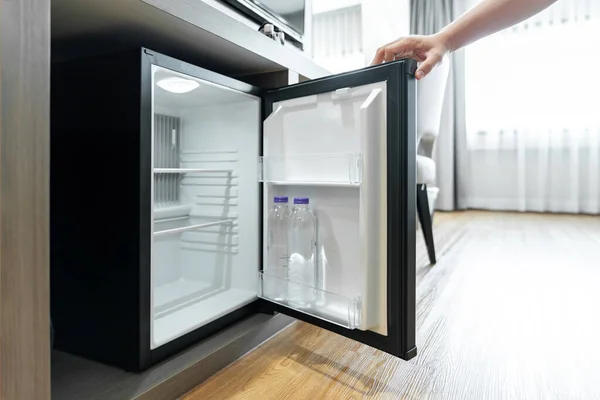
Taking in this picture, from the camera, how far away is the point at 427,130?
80.7 inches

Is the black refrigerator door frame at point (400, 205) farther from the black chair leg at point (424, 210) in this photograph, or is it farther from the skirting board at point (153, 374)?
the black chair leg at point (424, 210)

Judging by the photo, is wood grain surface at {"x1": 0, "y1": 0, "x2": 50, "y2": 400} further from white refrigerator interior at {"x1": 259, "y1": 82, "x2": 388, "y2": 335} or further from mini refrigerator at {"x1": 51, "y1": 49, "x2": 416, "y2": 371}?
white refrigerator interior at {"x1": 259, "y1": 82, "x2": 388, "y2": 335}

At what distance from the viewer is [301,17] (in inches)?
58.5

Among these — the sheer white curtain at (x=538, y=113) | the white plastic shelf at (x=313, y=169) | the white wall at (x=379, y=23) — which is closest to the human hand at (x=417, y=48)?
the white plastic shelf at (x=313, y=169)

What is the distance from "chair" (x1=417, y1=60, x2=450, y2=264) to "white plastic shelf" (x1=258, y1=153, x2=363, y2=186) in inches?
36.8

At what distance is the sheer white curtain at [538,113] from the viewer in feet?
11.9

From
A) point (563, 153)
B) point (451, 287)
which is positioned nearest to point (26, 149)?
point (451, 287)

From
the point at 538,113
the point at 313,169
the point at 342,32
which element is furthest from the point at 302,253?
the point at 342,32

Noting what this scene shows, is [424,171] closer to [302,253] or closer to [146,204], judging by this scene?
[302,253]

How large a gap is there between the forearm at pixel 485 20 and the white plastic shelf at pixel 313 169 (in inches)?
14.8

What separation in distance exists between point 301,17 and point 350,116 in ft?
2.52

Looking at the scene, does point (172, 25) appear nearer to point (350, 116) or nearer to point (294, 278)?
point (350, 116)

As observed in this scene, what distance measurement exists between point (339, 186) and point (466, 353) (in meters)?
0.50

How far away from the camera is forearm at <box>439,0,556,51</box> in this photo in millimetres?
929
